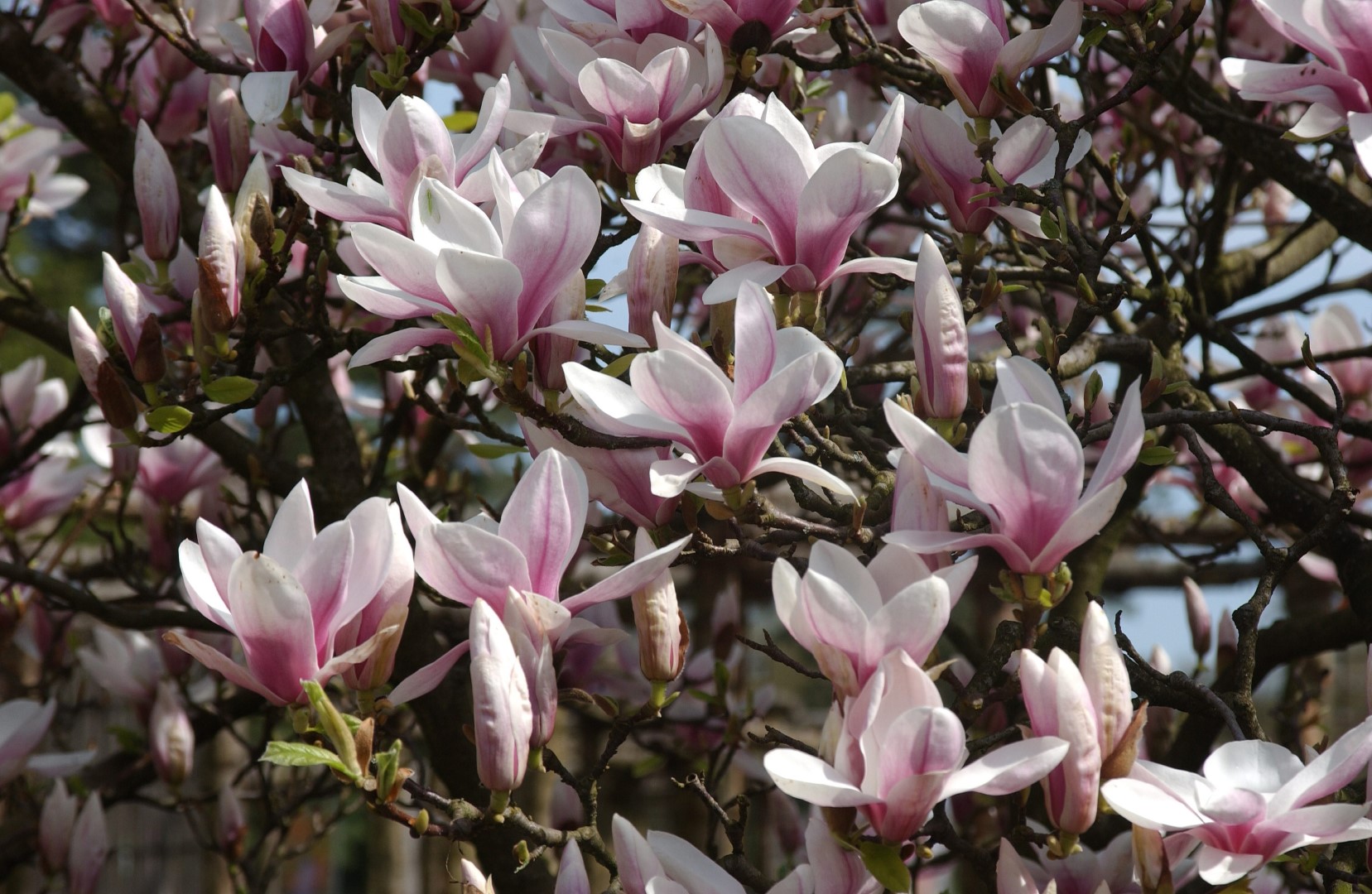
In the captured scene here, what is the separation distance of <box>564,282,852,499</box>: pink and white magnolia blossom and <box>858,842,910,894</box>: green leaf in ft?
0.93

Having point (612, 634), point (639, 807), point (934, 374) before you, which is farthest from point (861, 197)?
point (639, 807)

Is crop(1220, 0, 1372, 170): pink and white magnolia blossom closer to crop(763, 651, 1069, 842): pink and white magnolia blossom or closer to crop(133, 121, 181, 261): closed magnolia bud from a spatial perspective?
crop(763, 651, 1069, 842): pink and white magnolia blossom

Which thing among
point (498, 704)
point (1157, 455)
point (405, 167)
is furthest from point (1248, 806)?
point (405, 167)

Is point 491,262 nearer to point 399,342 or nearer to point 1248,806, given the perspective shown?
point 399,342

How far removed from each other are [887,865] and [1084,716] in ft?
0.61

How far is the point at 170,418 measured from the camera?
142cm

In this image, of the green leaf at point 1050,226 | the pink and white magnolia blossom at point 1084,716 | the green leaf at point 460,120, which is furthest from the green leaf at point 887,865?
the green leaf at point 460,120

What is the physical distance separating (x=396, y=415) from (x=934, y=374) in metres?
1.35

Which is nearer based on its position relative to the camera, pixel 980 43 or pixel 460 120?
pixel 980 43

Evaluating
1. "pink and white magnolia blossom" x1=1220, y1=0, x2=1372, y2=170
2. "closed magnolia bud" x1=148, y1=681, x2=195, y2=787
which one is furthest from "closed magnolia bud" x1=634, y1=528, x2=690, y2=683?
"closed magnolia bud" x1=148, y1=681, x2=195, y2=787

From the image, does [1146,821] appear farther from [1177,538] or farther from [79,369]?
[1177,538]

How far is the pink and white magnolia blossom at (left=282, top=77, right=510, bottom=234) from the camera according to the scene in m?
1.26

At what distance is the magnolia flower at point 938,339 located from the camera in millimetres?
1109

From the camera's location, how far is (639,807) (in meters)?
8.23
